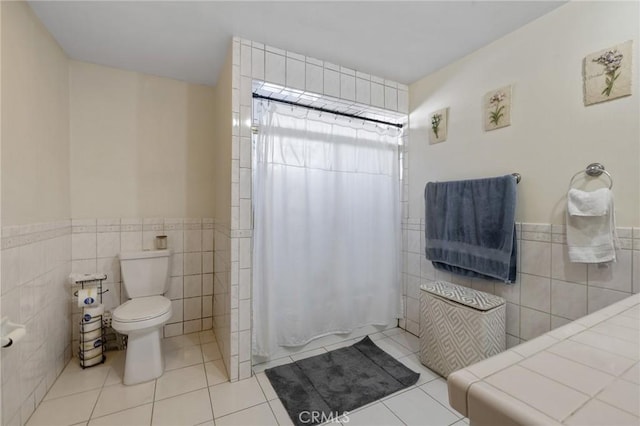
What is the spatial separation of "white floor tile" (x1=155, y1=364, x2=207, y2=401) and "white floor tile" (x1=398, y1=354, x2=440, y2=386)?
4.53 feet

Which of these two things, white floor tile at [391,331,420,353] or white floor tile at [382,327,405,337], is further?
white floor tile at [382,327,405,337]

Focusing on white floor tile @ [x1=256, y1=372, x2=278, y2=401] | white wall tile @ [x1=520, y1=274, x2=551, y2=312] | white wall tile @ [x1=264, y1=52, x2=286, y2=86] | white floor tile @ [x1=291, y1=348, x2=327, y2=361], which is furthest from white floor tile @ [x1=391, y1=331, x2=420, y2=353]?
white wall tile @ [x1=264, y1=52, x2=286, y2=86]

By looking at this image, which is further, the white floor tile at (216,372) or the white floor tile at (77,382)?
the white floor tile at (216,372)

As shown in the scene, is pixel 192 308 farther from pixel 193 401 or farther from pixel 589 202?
pixel 589 202

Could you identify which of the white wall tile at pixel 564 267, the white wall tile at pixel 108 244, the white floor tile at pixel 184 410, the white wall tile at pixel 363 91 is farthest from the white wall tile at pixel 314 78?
the white floor tile at pixel 184 410

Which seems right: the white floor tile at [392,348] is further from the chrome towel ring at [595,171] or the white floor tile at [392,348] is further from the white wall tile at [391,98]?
the white wall tile at [391,98]

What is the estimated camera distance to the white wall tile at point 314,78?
79.7 inches

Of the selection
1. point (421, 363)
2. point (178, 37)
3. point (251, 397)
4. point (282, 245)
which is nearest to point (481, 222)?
point (421, 363)

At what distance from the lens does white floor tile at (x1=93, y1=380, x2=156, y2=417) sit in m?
1.54

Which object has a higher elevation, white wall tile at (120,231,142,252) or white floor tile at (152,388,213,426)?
white wall tile at (120,231,142,252)

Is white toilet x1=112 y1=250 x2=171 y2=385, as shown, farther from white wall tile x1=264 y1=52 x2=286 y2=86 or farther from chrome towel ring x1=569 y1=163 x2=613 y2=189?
chrome towel ring x1=569 y1=163 x2=613 y2=189

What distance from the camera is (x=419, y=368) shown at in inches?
76.2

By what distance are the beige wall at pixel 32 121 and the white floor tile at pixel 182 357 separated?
1.24 m

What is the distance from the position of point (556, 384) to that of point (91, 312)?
8.42 feet
